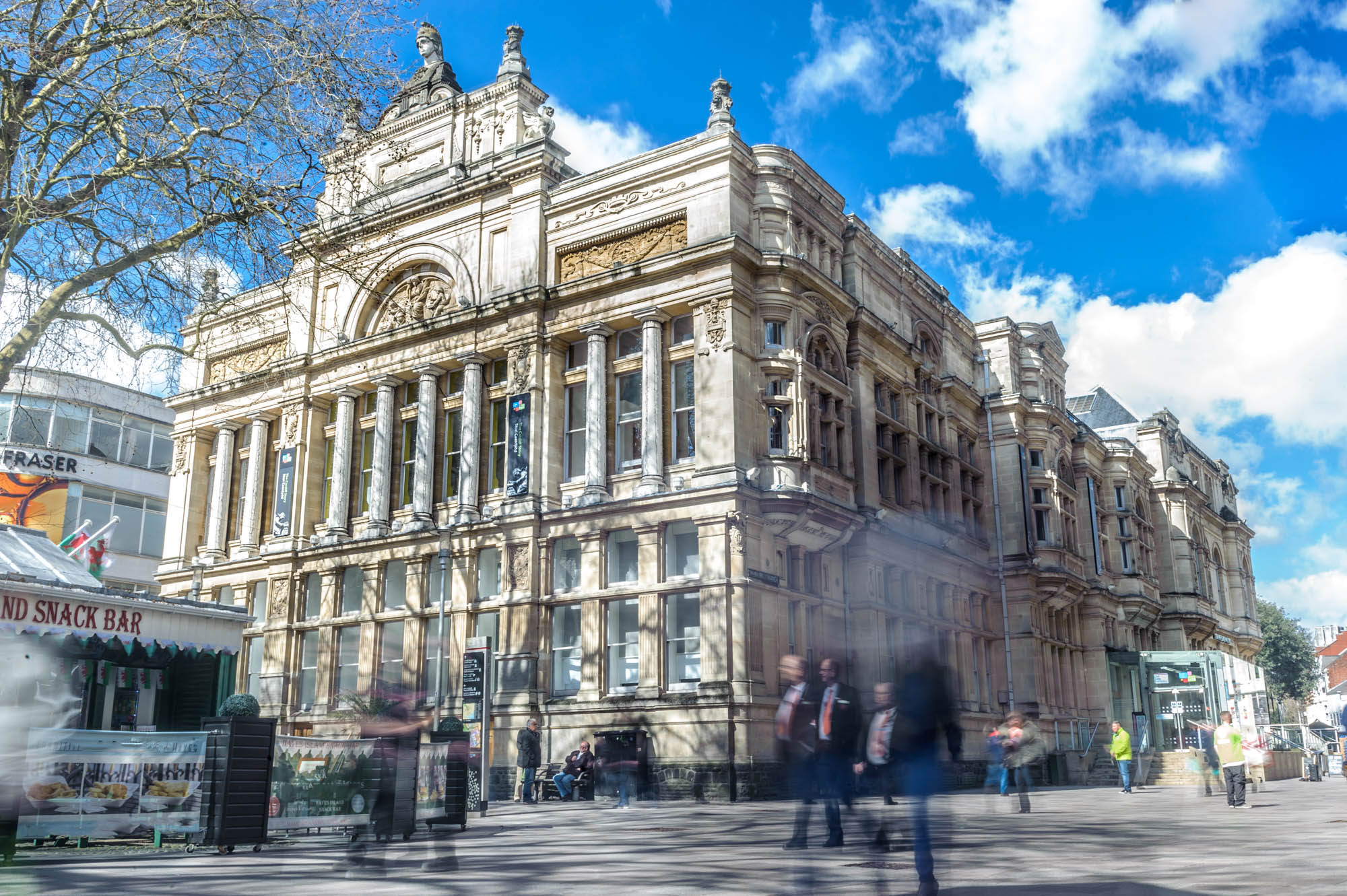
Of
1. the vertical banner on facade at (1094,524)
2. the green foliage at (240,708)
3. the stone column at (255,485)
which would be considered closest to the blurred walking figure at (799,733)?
the green foliage at (240,708)

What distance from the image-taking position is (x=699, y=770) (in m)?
25.2

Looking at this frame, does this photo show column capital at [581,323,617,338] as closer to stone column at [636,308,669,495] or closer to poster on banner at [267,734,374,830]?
stone column at [636,308,669,495]

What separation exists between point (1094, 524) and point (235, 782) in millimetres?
40078

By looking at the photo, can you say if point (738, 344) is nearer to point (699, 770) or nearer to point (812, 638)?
point (812, 638)

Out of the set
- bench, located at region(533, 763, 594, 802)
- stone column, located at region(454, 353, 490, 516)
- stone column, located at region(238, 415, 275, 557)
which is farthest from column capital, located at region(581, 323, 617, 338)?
stone column, located at region(238, 415, 275, 557)

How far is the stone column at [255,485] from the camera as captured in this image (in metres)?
35.6

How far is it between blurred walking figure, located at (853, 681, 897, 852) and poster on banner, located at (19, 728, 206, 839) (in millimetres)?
8723

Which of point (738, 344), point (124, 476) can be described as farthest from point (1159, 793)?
point (124, 476)

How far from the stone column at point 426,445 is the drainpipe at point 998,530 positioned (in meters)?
20.8

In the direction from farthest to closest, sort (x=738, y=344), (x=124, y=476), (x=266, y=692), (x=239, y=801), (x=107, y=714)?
(x=124, y=476)
(x=266, y=692)
(x=738, y=344)
(x=107, y=714)
(x=239, y=801)

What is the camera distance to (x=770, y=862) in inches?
448

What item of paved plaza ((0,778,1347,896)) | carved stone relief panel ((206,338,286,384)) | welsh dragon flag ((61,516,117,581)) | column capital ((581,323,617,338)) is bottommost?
paved plaza ((0,778,1347,896))

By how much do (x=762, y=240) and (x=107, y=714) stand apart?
18.7 meters

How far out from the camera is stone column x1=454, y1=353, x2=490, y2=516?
100ft
